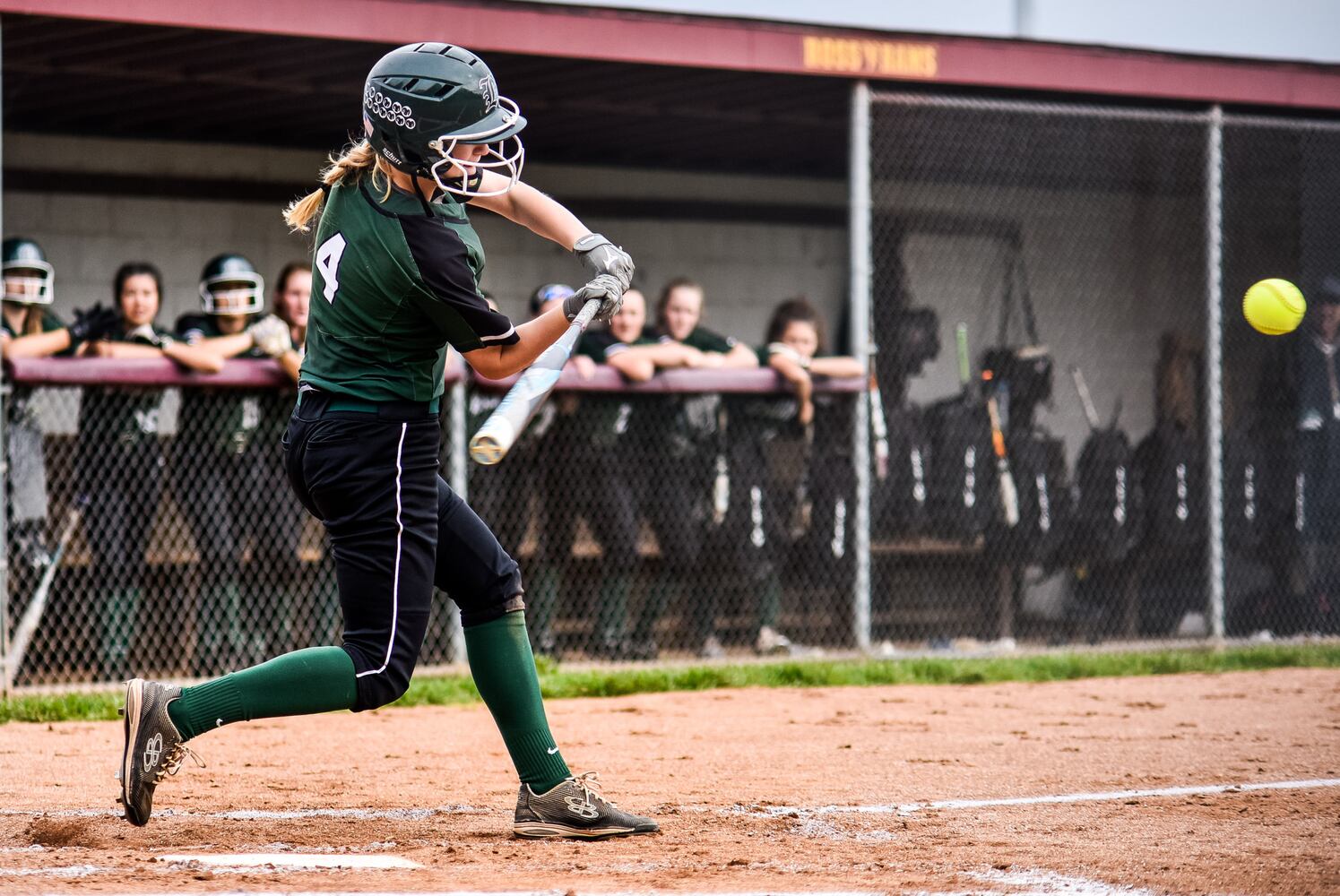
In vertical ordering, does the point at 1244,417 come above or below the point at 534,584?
above

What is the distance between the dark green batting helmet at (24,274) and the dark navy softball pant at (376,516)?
4.10 m

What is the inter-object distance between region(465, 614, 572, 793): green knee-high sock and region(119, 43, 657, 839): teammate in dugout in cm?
22

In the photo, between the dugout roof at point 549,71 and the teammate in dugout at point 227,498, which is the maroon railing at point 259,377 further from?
the dugout roof at point 549,71

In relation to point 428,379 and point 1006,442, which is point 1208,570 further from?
point 428,379

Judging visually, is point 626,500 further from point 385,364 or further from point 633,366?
point 385,364

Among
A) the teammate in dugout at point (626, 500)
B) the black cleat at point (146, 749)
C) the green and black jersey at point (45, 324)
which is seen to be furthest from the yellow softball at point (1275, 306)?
the black cleat at point (146, 749)

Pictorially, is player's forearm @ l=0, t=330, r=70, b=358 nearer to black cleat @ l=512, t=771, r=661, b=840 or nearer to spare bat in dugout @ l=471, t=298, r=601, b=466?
spare bat in dugout @ l=471, t=298, r=601, b=466

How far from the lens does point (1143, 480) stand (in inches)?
369

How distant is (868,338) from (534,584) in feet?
6.70

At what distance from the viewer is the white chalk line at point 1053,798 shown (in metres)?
4.30

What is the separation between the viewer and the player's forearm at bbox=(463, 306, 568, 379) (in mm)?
3732

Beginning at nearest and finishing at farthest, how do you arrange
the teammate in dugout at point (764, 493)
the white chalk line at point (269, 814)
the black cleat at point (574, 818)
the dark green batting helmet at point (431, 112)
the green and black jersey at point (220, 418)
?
the dark green batting helmet at point (431, 112)
the black cleat at point (574, 818)
the white chalk line at point (269, 814)
the green and black jersey at point (220, 418)
the teammate in dugout at point (764, 493)

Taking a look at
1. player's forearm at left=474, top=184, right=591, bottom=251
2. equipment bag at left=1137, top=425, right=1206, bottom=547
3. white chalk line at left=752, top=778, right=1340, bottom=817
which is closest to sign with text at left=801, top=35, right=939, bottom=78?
equipment bag at left=1137, top=425, right=1206, bottom=547

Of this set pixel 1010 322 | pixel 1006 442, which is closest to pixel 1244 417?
pixel 1006 442
